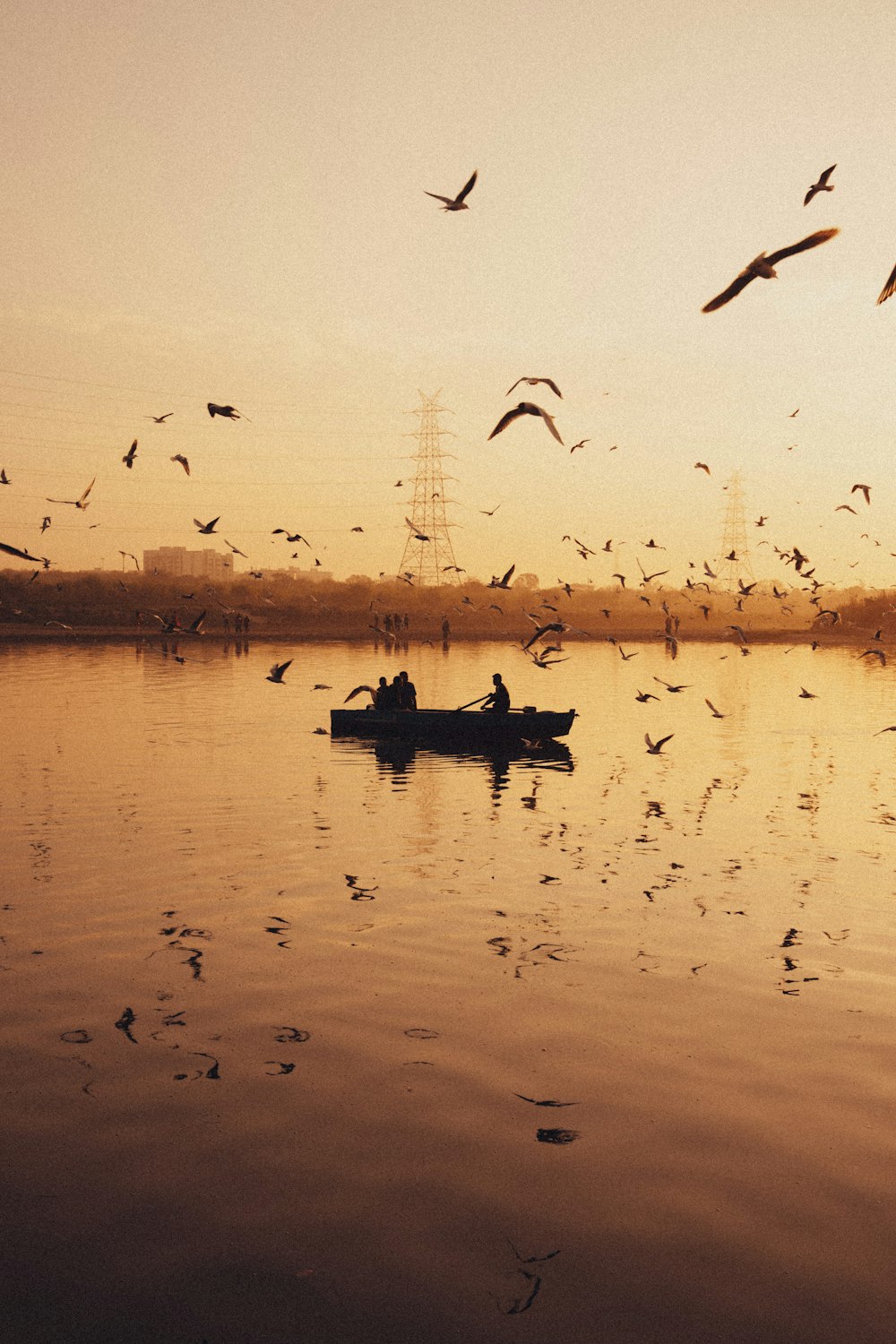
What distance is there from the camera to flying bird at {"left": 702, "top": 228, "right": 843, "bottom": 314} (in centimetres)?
854

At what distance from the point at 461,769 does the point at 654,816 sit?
8.47 meters

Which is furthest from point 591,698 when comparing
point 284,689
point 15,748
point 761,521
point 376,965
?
point 376,965

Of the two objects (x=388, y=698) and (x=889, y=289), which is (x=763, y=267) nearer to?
(x=889, y=289)

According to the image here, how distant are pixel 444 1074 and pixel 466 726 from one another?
2436cm

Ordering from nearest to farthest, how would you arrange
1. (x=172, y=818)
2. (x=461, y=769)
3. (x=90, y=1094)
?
(x=90, y=1094), (x=172, y=818), (x=461, y=769)

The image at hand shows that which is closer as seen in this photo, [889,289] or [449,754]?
[889,289]

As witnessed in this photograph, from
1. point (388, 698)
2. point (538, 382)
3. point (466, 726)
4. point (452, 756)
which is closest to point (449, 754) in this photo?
point (452, 756)

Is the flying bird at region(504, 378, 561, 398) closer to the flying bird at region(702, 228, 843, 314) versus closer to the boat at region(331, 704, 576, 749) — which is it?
the flying bird at region(702, 228, 843, 314)

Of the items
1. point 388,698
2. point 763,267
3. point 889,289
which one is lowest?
point 388,698

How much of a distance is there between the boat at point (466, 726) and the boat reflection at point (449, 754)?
1.07ft

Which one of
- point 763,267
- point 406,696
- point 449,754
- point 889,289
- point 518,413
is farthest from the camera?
point 406,696

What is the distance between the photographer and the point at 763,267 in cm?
948

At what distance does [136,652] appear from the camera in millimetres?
96625

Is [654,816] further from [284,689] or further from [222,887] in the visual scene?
[284,689]
